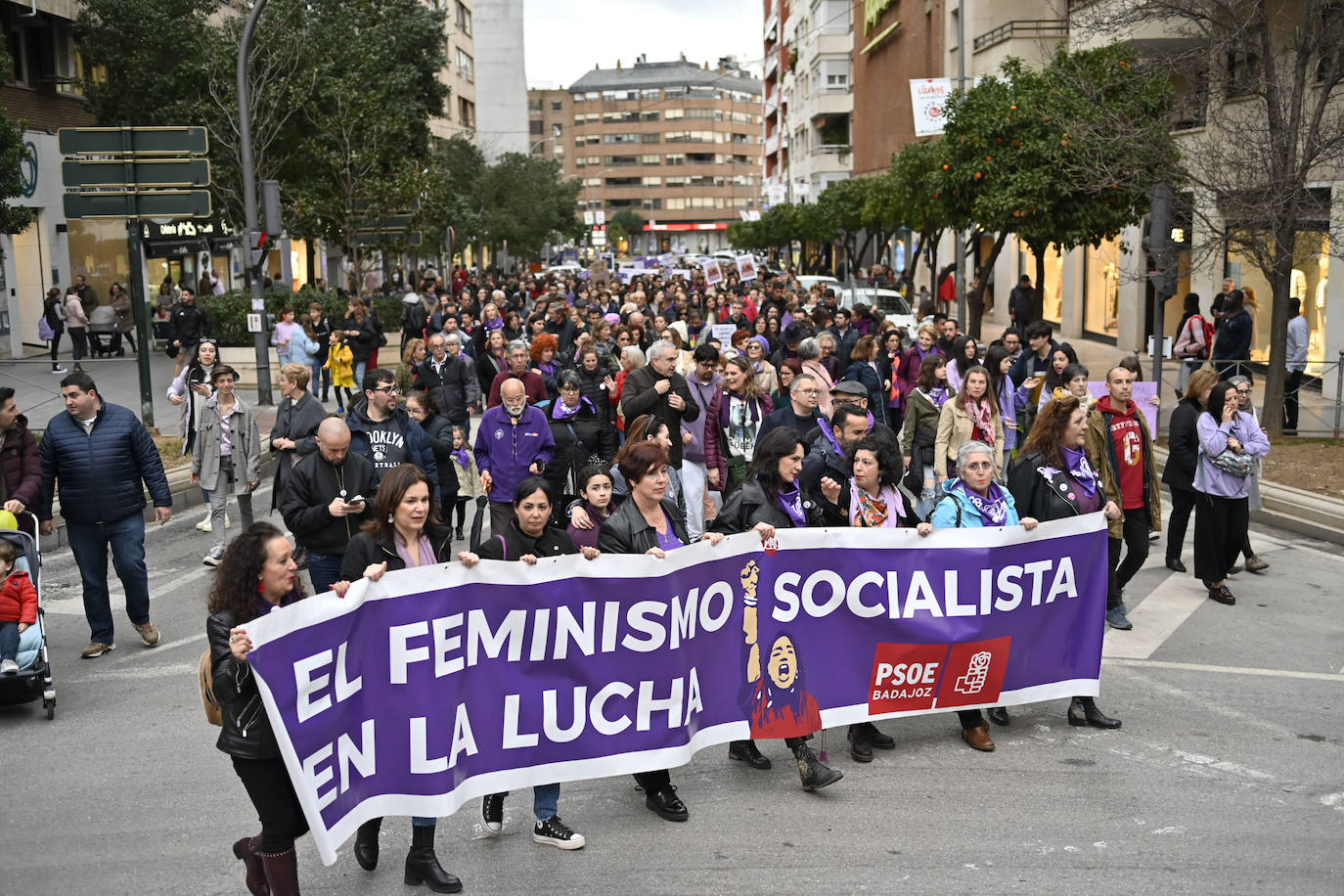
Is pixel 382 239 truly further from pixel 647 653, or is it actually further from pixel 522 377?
pixel 647 653

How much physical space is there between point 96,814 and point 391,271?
4981cm

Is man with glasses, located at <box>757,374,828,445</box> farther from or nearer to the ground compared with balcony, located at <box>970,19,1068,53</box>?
nearer to the ground

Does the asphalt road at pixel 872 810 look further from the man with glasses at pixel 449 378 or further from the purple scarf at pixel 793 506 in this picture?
the man with glasses at pixel 449 378

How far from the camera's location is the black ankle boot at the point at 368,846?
5809 millimetres

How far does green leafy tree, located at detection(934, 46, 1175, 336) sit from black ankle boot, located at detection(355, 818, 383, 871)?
59.1 feet

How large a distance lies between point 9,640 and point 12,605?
198 mm

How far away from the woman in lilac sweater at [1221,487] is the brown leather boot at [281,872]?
24.3 feet

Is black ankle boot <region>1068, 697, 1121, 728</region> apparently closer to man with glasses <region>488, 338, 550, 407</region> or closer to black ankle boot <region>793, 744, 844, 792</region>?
black ankle boot <region>793, 744, 844, 792</region>

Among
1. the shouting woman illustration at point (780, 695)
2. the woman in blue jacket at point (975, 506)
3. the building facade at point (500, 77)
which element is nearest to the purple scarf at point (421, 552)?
the shouting woman illustration at point (780, 695)

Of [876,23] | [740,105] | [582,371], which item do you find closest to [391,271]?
[876,23]

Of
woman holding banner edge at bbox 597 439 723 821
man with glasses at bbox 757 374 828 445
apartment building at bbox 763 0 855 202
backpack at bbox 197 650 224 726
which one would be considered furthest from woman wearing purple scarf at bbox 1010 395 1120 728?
apartment building at bbox 763 0 855 202

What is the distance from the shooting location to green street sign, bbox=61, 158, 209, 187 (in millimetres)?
18172

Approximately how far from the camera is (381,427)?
9.23 m

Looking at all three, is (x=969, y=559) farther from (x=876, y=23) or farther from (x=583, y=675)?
(x=876, y=23)
